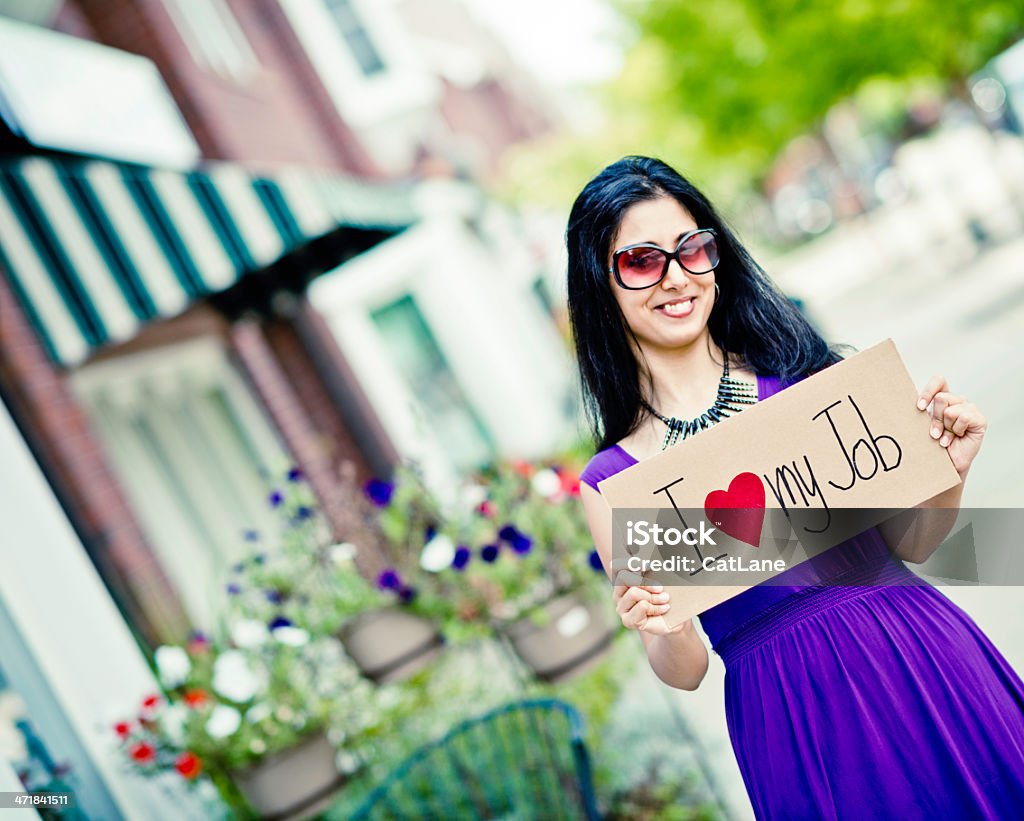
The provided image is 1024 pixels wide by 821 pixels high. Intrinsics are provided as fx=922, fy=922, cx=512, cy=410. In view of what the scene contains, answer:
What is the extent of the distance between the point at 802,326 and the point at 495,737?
165 cm

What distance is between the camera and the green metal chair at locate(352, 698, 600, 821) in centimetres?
269

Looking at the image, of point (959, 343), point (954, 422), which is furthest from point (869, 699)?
point (959, 343)

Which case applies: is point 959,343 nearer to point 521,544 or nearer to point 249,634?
point 521,544

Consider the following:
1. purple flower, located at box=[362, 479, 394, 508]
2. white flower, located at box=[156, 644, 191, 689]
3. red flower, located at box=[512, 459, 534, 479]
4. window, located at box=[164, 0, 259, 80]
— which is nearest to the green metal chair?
white flower, located at box=[156, 644, 191, 689]

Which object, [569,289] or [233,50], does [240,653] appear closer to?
[569,289]

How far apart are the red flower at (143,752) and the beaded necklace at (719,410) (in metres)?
2.05

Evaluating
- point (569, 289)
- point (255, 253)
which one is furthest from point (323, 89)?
point (569, 289)

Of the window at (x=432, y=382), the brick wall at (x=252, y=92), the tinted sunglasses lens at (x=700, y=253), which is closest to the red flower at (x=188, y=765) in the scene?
the tinted sunglasses lens at (x=700, y=253)

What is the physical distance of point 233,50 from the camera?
8281mm

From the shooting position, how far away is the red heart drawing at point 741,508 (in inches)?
61.5

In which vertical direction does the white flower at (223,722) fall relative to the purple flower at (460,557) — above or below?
below

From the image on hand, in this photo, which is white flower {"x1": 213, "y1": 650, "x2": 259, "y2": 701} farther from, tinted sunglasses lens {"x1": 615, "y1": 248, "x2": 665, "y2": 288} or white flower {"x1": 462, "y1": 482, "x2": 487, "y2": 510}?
tinted sunglasses lens {"x1": 615, "y1": 248, "x2": 665, "y2": 288}

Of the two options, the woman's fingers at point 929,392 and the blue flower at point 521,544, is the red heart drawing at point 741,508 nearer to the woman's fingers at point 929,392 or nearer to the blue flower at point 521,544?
the woman's fingers at point 929,392

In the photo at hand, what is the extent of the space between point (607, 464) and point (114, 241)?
120 inches
